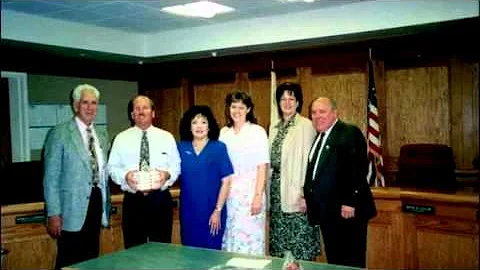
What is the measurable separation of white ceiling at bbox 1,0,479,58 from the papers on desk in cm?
252

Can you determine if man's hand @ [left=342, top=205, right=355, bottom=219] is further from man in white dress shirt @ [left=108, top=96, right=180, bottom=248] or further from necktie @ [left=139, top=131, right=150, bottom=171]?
necktie @ [left=139, top=131, right=150, bottom=171]

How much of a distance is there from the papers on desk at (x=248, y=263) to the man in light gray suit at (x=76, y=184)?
125cm

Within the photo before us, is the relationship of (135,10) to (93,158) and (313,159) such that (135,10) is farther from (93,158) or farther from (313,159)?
(313,159)

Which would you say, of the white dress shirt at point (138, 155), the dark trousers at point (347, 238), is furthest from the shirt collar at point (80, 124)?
the dark trousers at point (347, 238)

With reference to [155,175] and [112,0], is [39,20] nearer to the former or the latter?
[112,0]

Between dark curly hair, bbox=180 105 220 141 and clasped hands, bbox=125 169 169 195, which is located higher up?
dark curly hair, bbox=180 105 220 141

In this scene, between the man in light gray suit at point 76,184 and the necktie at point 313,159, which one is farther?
the necktie at point 313,159

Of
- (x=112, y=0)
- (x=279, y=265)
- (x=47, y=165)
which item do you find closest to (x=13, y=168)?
(x=47, y=165)

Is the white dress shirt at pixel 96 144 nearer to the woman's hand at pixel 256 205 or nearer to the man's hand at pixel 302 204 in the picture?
the woman's hand at pixel 256 205

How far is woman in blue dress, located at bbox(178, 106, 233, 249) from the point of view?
10.5ft

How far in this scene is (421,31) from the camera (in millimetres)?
4121

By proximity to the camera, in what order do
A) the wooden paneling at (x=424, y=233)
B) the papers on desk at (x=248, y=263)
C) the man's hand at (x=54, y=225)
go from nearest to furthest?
1. the papers on desk at (x=248, y=263)
2. the man's hand at (x=54, y=225)
3. the wooden paneling at (x=424, y=233)

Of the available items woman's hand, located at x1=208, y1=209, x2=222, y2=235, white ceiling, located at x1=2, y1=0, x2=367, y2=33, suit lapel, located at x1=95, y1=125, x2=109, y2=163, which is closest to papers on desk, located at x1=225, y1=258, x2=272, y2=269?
woman's hand, located at x1=208, y1=209, x2=222, y2=235

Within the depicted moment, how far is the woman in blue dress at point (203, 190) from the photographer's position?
10.5ft
